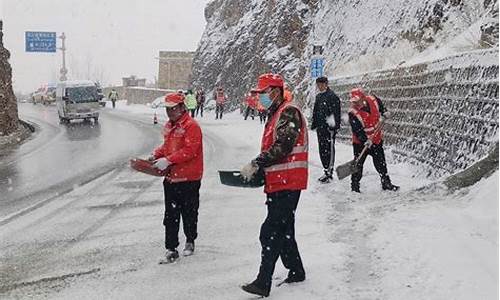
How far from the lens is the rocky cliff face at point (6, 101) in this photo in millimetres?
23750

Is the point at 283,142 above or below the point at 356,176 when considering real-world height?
above

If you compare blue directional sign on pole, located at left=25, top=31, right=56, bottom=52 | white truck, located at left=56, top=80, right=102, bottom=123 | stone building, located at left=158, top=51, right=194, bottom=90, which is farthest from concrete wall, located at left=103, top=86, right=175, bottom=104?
white truck, located at left=56, top=80, right=102, bottom=123

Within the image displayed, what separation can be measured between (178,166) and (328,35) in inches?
1001

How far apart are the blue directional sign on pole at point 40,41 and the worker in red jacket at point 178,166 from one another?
56.5 meters

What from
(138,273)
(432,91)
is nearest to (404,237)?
(138,273)

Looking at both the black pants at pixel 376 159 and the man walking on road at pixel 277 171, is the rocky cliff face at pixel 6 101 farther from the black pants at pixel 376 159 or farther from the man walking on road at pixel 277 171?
the man walking on road at pixel 277 171

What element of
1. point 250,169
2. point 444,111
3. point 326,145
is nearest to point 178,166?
point 250,169

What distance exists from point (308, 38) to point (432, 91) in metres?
23.1

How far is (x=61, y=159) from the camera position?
15.8m

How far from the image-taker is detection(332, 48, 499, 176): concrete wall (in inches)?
332

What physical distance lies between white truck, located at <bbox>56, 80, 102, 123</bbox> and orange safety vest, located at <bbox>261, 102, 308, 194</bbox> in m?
26.6

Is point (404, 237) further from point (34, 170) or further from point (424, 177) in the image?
point (34, 170)

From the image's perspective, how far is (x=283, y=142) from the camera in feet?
15.9

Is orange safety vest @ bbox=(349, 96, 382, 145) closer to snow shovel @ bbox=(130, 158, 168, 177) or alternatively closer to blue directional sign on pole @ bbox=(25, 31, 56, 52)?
snow shovel @ bbox=(130, 158, 168, 177)
